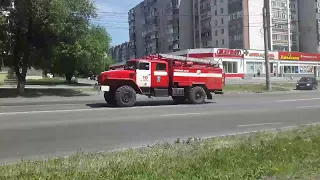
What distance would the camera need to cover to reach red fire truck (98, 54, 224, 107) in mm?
19734

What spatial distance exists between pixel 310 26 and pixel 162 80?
77377 mm

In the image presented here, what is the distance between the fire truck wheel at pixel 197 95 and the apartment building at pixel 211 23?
2536 inches

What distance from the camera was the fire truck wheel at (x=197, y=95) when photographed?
71.2 ft

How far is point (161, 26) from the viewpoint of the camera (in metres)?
113

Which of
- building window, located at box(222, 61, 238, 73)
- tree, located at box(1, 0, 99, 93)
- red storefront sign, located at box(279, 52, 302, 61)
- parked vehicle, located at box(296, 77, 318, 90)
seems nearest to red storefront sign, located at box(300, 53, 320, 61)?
red storefront sign, located at box(279, 52, 302, 61)

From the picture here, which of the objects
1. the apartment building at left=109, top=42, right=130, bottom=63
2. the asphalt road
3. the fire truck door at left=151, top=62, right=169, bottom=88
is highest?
the apartment building at left=109, top=42, right=130, bottom=63

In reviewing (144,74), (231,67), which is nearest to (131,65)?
(144,74)

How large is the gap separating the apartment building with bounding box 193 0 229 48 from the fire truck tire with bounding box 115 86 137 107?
222 ft

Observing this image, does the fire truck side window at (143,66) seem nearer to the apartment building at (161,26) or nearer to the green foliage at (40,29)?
the green foliage at (40,29)

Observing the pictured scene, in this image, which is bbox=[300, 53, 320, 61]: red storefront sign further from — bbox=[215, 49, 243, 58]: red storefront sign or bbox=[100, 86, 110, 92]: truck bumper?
bbox=[100, 86, 110, 92]: truck bumper

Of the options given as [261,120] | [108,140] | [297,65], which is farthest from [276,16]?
[108,140]

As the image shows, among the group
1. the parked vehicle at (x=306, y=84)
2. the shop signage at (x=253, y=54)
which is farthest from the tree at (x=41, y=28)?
the shop signage at (x=253, y=54)

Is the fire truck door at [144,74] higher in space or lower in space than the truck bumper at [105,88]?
higher

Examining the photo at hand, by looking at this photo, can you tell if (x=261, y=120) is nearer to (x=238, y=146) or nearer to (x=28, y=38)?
(x=238, y=146)
